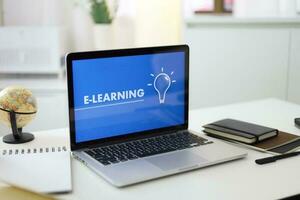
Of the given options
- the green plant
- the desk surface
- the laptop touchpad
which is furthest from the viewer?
the green plant

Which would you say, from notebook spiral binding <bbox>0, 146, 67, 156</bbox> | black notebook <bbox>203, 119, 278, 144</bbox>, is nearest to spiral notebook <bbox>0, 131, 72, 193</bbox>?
notebook spiral binding <bbox>0, 146, 67, 156</bbox>

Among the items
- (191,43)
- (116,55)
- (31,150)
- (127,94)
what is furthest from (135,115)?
(191,43)

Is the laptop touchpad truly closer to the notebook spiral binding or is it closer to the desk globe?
the notebook spiral binding

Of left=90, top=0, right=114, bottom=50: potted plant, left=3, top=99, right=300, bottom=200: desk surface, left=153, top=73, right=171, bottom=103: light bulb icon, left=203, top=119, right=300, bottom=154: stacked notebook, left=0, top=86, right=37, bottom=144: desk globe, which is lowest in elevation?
left=3, top=99, right=300, bottom=200: desk surface

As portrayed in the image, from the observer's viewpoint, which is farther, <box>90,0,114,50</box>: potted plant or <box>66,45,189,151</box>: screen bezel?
<box>90,0,114,50</box>: potted plant

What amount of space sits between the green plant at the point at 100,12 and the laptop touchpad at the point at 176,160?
1.80 metres

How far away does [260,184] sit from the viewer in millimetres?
1049

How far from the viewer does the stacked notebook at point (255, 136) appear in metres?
1.30

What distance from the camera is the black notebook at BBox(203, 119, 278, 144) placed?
1321 mm

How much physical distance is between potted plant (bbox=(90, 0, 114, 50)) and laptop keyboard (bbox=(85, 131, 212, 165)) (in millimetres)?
1635

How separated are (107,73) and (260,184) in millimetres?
502

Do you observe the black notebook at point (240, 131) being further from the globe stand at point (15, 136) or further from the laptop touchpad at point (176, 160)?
the globe stand at point (15, 136)

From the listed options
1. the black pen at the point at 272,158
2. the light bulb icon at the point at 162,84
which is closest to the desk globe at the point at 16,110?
the light bulb icon at the point at 162,84

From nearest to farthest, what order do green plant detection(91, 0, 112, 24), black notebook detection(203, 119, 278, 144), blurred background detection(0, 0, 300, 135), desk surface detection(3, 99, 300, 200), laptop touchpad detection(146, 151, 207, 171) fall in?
desk surface detection(3, 99, 300, 200)
laptop touchpad detection(146, 151, 207, 171)
black notebook detection(203, 119, 278, 144)
blurred background detection(0, 0, 300, 135)
green plant detection(91, 0, 112, 24)
